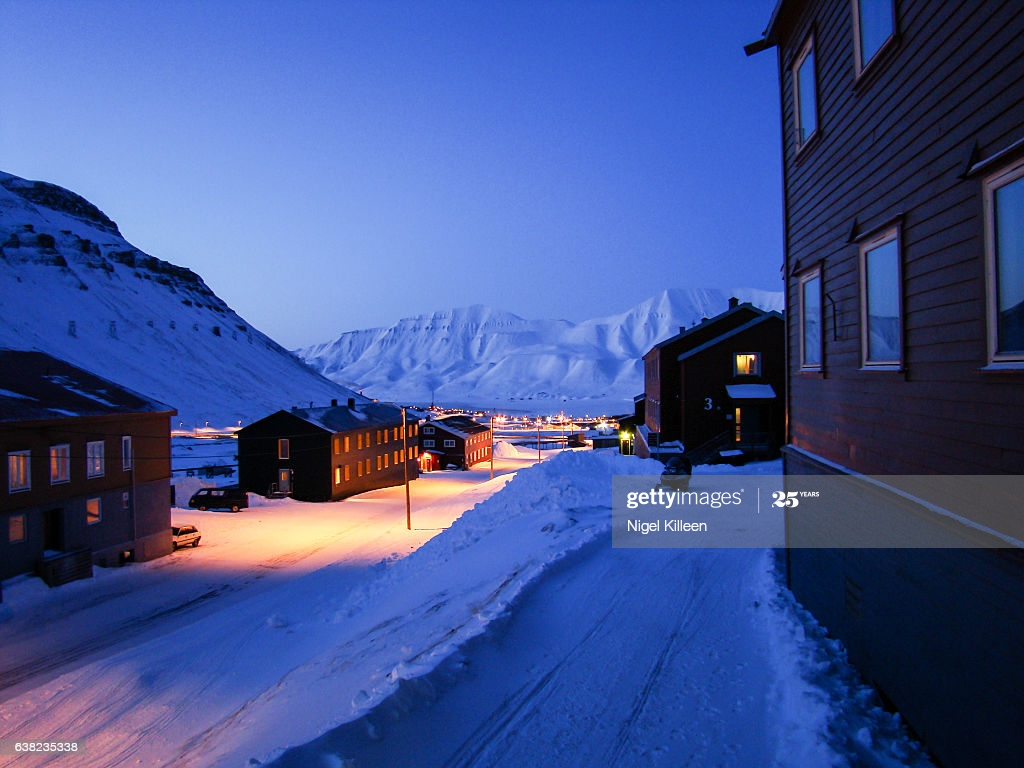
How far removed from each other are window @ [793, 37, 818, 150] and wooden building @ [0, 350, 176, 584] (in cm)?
2489

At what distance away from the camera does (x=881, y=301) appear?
21.8 ft

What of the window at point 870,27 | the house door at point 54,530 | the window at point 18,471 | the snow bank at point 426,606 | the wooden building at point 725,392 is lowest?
the house door at point 54,530

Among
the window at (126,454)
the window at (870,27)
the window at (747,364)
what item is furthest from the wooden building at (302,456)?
the window at (870,27)

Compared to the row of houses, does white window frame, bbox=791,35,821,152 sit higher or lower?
higher

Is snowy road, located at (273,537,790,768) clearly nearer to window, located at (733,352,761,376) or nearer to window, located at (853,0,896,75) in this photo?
window, located at (853,0,896,75)

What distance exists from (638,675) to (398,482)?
51.0 metres

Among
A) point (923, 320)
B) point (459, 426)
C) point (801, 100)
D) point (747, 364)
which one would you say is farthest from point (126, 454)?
point (459, 426)

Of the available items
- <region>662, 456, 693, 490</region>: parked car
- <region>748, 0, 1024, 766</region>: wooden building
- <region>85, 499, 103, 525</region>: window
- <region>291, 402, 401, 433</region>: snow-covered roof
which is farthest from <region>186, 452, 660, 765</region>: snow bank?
<region>291, 402, 401, 433</region>: snow-covered roof

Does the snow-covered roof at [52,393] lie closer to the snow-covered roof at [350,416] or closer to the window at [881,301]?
the snow-covered roof at [350,416]

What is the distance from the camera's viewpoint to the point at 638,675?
7.29 m

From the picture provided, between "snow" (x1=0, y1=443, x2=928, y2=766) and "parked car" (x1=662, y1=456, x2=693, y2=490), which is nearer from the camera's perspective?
"snow" (x1=0, y1=443, x2=928, y2=766)

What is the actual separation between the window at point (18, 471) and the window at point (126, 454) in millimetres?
4574

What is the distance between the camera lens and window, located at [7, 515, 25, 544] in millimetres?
21167

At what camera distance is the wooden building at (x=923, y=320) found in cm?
426
